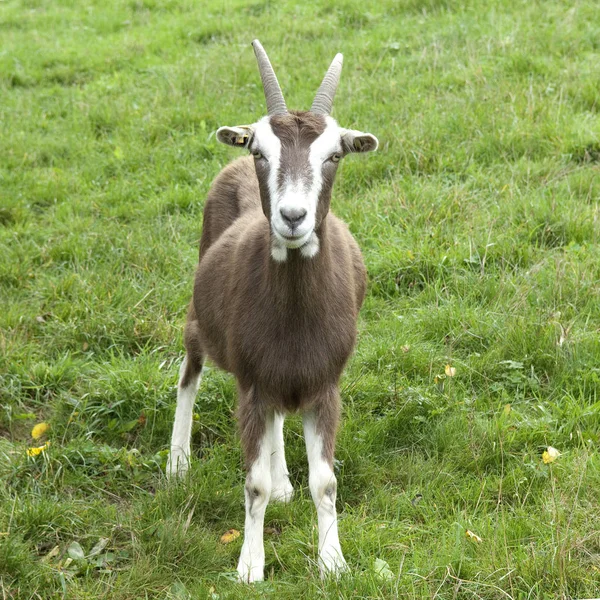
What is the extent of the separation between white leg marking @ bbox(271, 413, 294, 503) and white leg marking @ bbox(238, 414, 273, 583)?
32 cm

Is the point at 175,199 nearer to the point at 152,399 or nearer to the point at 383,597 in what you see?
the point at 152,399

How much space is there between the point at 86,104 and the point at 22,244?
290cm

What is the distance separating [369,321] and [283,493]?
1.58 meters

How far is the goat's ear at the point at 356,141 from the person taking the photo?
4137 mm

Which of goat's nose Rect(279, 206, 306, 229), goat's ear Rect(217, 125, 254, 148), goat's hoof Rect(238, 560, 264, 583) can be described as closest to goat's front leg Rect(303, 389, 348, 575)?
goat's hoof Rect(238, 560, 264, 583)

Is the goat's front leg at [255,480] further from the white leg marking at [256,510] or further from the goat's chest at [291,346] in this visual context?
the goat's chest at [291,346]

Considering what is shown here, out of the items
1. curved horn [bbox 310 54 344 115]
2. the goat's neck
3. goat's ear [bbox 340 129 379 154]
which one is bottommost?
the goat's neck

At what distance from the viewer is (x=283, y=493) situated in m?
4.64

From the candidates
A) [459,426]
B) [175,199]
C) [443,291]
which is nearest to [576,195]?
[443,291]

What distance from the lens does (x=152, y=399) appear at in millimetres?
5371

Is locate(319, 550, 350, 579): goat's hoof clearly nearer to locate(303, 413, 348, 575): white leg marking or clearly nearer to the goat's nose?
locate(303, 413, 348, 575): white leg marking

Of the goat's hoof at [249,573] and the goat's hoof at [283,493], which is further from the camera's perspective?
the goat's hoof at [283,493]

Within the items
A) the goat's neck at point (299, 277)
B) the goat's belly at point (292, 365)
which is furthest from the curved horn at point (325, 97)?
the goat's belly at point (292, 365)

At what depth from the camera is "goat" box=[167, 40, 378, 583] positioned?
3.92 metres
